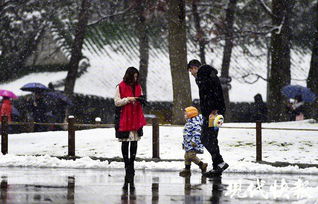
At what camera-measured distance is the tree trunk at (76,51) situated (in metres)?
33.8

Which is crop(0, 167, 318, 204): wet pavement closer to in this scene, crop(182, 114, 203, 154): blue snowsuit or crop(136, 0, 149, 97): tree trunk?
crop(182, 114, 203, 154): blue snowsuit

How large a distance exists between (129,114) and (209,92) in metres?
1.51

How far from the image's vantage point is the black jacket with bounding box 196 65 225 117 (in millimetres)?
14203

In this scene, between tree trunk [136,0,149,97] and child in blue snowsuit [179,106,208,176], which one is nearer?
child in blue snowsuit [179,106,208,176]

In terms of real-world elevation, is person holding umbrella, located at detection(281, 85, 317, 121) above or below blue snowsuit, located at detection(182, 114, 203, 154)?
above

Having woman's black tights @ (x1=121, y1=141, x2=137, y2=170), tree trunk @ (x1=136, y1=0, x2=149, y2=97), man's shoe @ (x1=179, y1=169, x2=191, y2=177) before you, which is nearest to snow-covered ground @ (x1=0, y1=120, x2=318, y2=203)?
man's shoe @ (x1=179, y1=169, x2=191, y2=177)

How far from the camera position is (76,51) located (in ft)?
116

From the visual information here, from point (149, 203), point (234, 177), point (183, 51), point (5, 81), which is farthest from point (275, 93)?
point (149, 203)

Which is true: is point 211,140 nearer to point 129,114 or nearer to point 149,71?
point 129,114

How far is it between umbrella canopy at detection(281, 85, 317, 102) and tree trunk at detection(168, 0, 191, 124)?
5607mm

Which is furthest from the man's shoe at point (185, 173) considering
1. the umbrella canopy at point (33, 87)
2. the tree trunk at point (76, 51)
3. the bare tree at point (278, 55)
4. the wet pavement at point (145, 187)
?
the tree trunk at point (76, 51)

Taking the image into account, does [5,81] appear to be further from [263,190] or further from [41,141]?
[263,190]

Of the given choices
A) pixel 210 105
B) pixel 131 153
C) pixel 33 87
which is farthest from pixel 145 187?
pixel 33 87

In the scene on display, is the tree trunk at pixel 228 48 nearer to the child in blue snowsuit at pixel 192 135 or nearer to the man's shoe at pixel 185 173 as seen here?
the child in blue snowsuit at pixel 192 135
